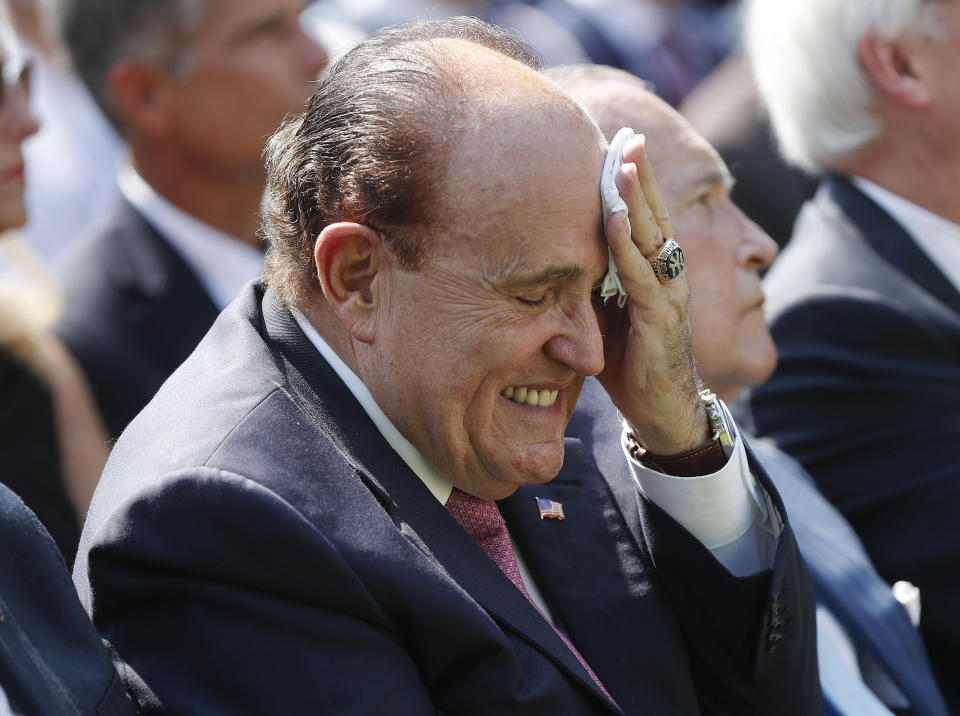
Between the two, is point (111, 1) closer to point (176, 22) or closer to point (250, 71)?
point (176, 22)

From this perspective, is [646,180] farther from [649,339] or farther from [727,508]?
[727,508]

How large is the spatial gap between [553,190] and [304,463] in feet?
2.01

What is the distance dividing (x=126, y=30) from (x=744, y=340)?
2.55 meters

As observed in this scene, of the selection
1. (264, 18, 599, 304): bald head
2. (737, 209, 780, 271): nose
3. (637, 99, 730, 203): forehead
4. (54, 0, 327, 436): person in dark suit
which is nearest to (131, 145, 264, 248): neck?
(54, 0, 327, 436): person in dark suit

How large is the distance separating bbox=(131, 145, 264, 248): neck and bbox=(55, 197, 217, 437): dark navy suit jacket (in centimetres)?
20

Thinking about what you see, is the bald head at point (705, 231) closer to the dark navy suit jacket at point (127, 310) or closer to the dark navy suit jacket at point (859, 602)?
the dark navy suit jacket at point (859, 602)

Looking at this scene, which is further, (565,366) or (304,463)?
(565,366)

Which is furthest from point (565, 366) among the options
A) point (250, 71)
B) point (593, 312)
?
point (250, 71)

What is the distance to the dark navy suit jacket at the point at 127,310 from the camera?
12.6 ft

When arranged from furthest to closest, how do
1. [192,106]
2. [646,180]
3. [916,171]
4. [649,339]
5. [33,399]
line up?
[192,106], [916,171], [33,399], [649,339], [646,180]

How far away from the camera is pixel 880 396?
357 cm

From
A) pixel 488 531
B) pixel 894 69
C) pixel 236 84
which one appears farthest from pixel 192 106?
pixel 488 531

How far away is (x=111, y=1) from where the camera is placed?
4.40 meters

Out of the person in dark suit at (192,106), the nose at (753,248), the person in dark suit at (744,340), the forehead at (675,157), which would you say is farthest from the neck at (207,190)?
the nose at (753,248)
